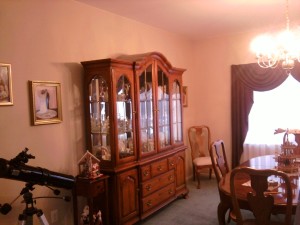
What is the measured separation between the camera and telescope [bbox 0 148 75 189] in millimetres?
1979

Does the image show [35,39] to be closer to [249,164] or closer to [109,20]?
[109,20]

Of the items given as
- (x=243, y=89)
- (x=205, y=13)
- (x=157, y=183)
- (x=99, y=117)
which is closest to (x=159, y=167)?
(x=157, y=183)

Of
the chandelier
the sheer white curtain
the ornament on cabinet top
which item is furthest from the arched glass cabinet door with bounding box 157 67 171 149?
the sheer white curtain

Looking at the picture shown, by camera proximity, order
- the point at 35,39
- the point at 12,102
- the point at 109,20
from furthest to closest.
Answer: the point at 109,20 < the point at 35,39 < the point at 12,102

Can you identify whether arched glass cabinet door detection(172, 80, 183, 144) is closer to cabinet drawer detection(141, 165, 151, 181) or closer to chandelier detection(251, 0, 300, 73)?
cabinet drawer detection(141, 165, 151, 181)

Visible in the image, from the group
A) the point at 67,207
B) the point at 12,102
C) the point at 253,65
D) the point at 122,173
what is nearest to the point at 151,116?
the point at 122,173

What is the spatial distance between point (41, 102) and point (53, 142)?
0.41m

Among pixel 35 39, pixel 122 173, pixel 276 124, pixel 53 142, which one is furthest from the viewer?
pixel 276 124

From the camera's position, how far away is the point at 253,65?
15.1 feet

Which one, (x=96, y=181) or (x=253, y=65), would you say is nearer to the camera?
(x=96, y=181)

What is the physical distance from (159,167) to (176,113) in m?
0.91

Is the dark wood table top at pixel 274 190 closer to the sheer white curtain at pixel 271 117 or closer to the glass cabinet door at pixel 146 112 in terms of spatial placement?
the glass cabinet door at pixel 146 112

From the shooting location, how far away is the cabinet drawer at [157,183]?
10.7 feet

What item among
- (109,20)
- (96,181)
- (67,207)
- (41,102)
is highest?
(109,20)
